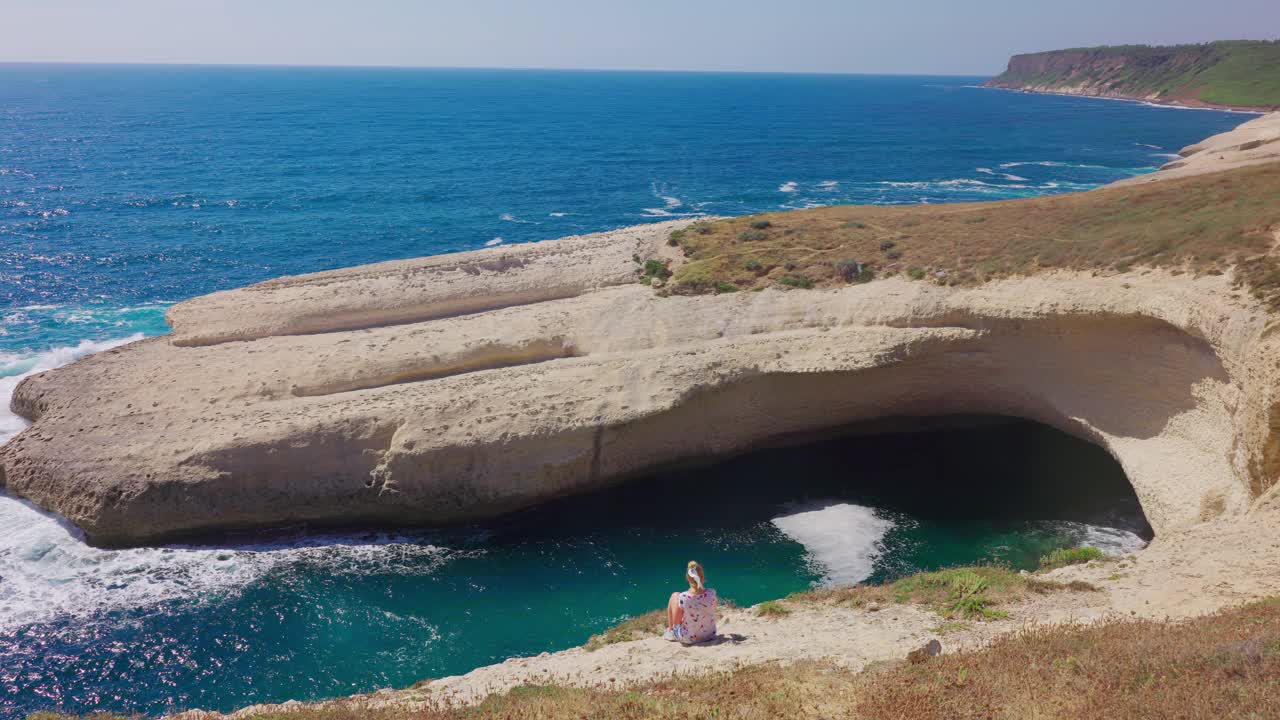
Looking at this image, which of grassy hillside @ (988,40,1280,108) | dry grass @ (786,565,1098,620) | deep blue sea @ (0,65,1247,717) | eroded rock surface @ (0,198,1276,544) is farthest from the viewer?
grassy hillside @ (988,40,1280,108)

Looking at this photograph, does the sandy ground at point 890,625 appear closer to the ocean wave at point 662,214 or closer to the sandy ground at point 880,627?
the sandy ground at point 880,627

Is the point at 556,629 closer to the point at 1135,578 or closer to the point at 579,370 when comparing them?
the point at 579,370

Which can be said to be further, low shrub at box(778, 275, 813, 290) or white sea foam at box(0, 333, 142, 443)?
white sea foam at box(0, 333, 142, 443)

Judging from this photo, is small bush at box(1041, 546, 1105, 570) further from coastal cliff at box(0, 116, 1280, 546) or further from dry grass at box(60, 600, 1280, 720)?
dry grass at box(60, 600, 1280, 720)

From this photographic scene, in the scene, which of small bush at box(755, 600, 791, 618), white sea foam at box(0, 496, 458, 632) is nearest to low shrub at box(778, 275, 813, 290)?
small bush at box(755, 600, 791, 618)

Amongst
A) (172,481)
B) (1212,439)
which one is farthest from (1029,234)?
(172,481)

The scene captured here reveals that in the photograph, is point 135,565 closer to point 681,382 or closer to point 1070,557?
point 681,382

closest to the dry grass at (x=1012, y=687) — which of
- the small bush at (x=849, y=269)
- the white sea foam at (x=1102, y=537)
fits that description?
the white sea foam at (x=1102, y=537)
